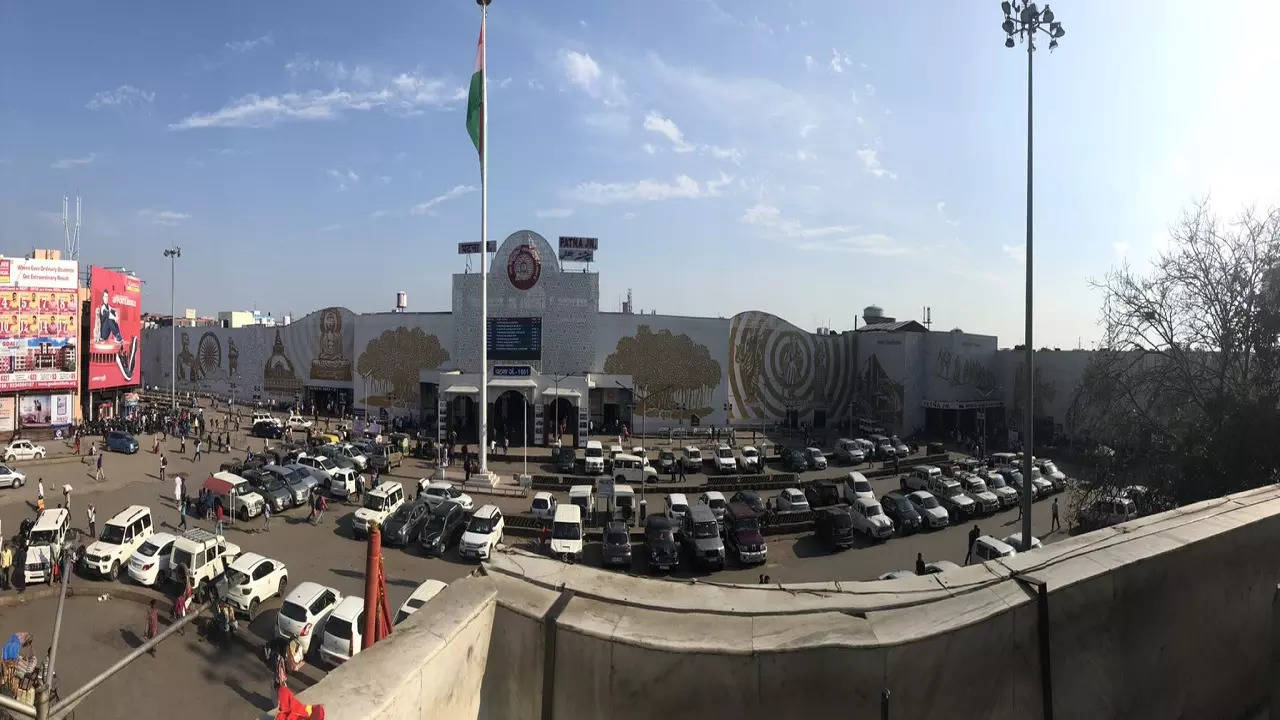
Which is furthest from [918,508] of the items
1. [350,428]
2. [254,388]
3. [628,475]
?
[254,388]

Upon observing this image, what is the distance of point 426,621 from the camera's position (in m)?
2.52

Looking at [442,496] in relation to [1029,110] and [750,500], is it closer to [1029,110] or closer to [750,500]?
[750,500]

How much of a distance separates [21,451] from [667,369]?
1231 inches

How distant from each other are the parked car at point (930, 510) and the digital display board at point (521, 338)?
22.9 metres

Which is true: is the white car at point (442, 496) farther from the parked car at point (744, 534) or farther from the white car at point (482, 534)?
the parked car at point (744, 534)

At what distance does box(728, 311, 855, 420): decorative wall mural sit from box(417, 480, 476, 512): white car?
21.7 meters

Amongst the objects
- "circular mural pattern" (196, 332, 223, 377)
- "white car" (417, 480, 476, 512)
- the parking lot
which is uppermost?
"circular mural pattern" (196, 332, 223, 377)

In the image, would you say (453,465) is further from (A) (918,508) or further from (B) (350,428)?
(A) (918,508)

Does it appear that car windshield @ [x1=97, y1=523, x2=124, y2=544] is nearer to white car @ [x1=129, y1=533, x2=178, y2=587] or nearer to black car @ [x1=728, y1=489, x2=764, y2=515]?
white car @ [x1=129, y1=533, x2=178, y2=587]

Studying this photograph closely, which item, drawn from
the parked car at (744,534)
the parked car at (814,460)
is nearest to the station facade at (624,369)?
the parked car at (814,460)

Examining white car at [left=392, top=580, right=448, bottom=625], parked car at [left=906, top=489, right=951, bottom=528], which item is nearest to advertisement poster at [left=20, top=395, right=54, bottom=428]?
white car at [left=392, top=580, right=448, bottom=625]

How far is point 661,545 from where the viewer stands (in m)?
15.6

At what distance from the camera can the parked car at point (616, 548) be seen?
1543cm

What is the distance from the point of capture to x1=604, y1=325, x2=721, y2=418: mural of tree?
122 ft
